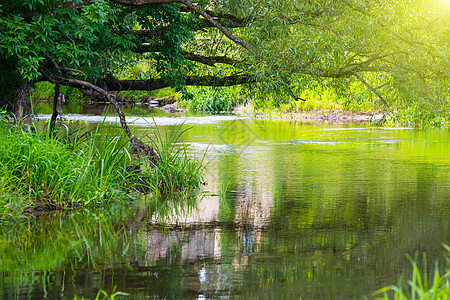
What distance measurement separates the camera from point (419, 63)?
12.5 metres

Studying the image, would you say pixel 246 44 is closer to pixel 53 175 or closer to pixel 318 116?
pixel 53 175

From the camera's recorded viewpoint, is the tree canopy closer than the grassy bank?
No

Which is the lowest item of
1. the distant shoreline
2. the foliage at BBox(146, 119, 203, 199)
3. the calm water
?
the calm water

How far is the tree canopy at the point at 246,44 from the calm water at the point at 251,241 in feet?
6.63

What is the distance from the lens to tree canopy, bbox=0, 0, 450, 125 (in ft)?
30.2

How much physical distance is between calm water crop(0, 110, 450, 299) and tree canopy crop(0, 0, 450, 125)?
6.63 ft

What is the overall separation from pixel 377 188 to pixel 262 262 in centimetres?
551

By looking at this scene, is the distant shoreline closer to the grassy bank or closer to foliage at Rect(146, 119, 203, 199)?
foliage at Rect(146, 119, 203, 199)

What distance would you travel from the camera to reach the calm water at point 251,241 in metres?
5.04

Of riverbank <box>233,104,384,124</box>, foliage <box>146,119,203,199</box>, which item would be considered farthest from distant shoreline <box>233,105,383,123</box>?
foliage <box>146,119,203,199</box>

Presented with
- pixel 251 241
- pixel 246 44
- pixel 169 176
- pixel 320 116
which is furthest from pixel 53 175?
pixel 320 116

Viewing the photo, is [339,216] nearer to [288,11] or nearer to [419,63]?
[288,11]

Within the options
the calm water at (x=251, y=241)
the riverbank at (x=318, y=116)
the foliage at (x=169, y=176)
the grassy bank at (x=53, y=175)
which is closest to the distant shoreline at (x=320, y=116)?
the riverbank at (x=318, y=116)

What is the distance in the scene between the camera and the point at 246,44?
1042cm
